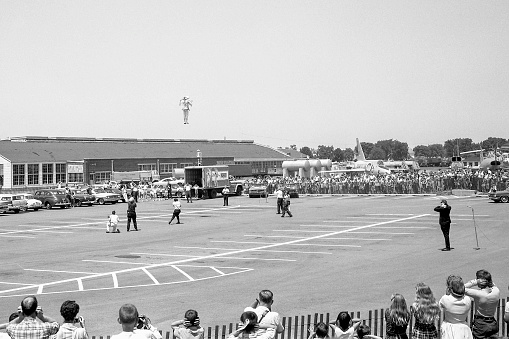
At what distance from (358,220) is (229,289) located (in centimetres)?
1850

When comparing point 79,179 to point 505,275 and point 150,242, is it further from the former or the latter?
point 505,275

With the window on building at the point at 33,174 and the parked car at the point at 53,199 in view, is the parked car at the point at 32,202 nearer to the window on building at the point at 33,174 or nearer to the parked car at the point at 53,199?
the parked car at the point at 53,199

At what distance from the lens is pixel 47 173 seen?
266 ft

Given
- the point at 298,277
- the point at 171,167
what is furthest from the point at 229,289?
the point at 171,167

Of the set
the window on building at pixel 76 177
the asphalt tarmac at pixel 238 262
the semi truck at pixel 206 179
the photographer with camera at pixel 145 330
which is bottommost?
the asphalt tarmac at pixel 238 262

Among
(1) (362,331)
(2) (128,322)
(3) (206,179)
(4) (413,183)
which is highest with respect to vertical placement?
(3) (206,179)

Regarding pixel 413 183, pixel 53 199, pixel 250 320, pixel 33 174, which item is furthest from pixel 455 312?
pixel 33 174

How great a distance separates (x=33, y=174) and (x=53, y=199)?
103 ft

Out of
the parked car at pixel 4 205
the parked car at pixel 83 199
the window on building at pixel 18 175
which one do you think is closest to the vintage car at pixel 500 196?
the parked car at pixel 83 199

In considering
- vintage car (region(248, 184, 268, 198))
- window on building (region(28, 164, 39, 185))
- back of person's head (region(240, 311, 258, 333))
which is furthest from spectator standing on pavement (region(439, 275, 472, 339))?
window on building (region(28, 164, 39, 185))

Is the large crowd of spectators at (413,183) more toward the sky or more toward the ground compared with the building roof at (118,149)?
more toward the ground

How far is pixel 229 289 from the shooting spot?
15.7 meters

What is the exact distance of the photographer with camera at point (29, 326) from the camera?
25.5ft

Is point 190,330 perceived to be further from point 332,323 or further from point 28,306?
point 28,306
